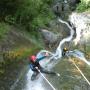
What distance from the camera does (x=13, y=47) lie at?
89.4 feet

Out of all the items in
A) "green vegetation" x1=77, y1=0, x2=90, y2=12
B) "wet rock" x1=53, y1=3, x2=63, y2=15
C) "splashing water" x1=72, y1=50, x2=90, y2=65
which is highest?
"green vegetation" x1=77, y1=0, x2=90, y2=12

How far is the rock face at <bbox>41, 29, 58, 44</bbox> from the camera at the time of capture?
106 ft

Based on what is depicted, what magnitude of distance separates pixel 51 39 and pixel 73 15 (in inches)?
313

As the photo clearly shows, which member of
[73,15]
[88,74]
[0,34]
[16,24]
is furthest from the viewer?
[73,15]

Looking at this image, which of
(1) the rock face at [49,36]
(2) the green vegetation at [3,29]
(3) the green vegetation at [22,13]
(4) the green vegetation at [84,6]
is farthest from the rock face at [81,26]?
(2) the green vegetation at [3,29]

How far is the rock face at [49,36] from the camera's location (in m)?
32.4

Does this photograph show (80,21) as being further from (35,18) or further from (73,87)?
(73,87)

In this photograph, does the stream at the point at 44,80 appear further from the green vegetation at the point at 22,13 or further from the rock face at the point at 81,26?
the green vegetation at the point at 22,13

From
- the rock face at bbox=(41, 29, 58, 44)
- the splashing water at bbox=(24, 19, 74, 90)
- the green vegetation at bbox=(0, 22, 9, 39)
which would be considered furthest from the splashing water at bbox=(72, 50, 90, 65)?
the green vegetation at bbox=(0, 22, 9, 39)

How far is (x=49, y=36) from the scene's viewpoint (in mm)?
32781

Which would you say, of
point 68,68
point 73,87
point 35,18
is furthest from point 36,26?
point 73,87

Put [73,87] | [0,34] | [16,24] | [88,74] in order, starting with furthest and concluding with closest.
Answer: [16,24], [0,34], [88,74], [73,87]

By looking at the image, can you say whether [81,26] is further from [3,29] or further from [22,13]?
[3,29]

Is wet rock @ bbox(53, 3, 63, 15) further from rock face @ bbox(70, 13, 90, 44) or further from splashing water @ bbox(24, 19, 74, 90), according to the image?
splashing water @ bbox(24, 19, 74, 90)
